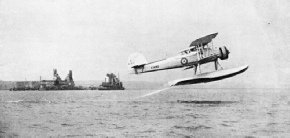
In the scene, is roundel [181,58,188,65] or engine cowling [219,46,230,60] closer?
engine cowling [219,46,230,60]

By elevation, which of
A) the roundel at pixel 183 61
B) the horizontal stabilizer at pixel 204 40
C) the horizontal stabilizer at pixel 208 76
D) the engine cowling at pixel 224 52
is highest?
the horizontal stabilizer at pixel 204 40

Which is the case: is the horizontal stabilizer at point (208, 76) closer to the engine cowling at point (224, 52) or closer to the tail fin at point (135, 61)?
the engine cowling at point (224, 52)

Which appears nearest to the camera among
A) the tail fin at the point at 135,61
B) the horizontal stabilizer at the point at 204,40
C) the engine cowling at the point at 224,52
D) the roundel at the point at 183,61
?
the horizontal stabilizer at the point at 204,40

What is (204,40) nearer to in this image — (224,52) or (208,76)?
(224,52)

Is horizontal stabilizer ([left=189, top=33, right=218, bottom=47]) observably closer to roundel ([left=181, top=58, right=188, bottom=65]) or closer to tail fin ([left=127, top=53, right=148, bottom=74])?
roundel ([left=181, top=58, right=188, bottom=65])

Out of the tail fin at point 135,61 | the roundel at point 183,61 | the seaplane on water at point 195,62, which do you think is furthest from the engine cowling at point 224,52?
the tail fin at point 135,61

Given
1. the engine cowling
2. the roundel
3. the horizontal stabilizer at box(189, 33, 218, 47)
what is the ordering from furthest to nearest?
the roundel < the engine cowling < the horizontal stabilizer at box(189, 33, 218, 47)

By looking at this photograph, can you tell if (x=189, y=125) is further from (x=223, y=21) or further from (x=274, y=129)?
(x=223, y=21)

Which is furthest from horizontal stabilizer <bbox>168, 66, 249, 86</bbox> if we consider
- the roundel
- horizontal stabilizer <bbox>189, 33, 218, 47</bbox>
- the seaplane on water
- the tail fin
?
the tail fin

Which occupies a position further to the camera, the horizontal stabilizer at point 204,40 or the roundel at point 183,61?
the roundel at point 183,61

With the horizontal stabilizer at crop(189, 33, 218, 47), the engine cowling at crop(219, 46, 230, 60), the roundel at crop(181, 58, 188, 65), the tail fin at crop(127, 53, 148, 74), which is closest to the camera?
the horizontal stabilizer at crop(189, 33, 218, 47)
